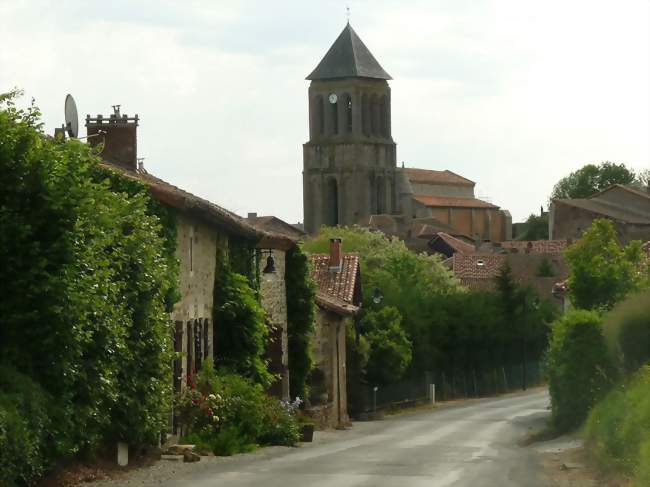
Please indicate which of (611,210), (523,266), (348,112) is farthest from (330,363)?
(348,112)

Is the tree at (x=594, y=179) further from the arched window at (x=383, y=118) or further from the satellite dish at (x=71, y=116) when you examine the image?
the satellite dish at (x=71, y=116)

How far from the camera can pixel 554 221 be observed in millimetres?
132375

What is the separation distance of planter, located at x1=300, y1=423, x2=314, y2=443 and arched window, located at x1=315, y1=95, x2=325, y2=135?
397 feet

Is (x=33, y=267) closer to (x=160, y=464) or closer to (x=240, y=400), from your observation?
(x=160, y=464)

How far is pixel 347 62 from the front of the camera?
5925 inches

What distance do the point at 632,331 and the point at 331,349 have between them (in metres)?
17.0

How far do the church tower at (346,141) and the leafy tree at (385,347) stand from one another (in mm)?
93493

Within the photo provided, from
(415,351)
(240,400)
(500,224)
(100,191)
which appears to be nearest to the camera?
(100,191)

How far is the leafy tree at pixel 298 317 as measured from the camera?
125ft

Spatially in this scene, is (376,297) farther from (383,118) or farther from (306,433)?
(383,118)

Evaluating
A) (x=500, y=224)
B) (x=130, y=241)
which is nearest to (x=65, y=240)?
(x=130, y=241)

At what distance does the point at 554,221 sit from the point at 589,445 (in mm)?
107309

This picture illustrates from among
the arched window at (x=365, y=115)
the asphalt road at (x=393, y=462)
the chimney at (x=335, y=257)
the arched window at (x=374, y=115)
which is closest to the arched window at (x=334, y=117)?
the arched window at (x=365, y=115)

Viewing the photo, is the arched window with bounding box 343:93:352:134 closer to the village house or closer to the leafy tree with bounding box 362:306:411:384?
the village house
